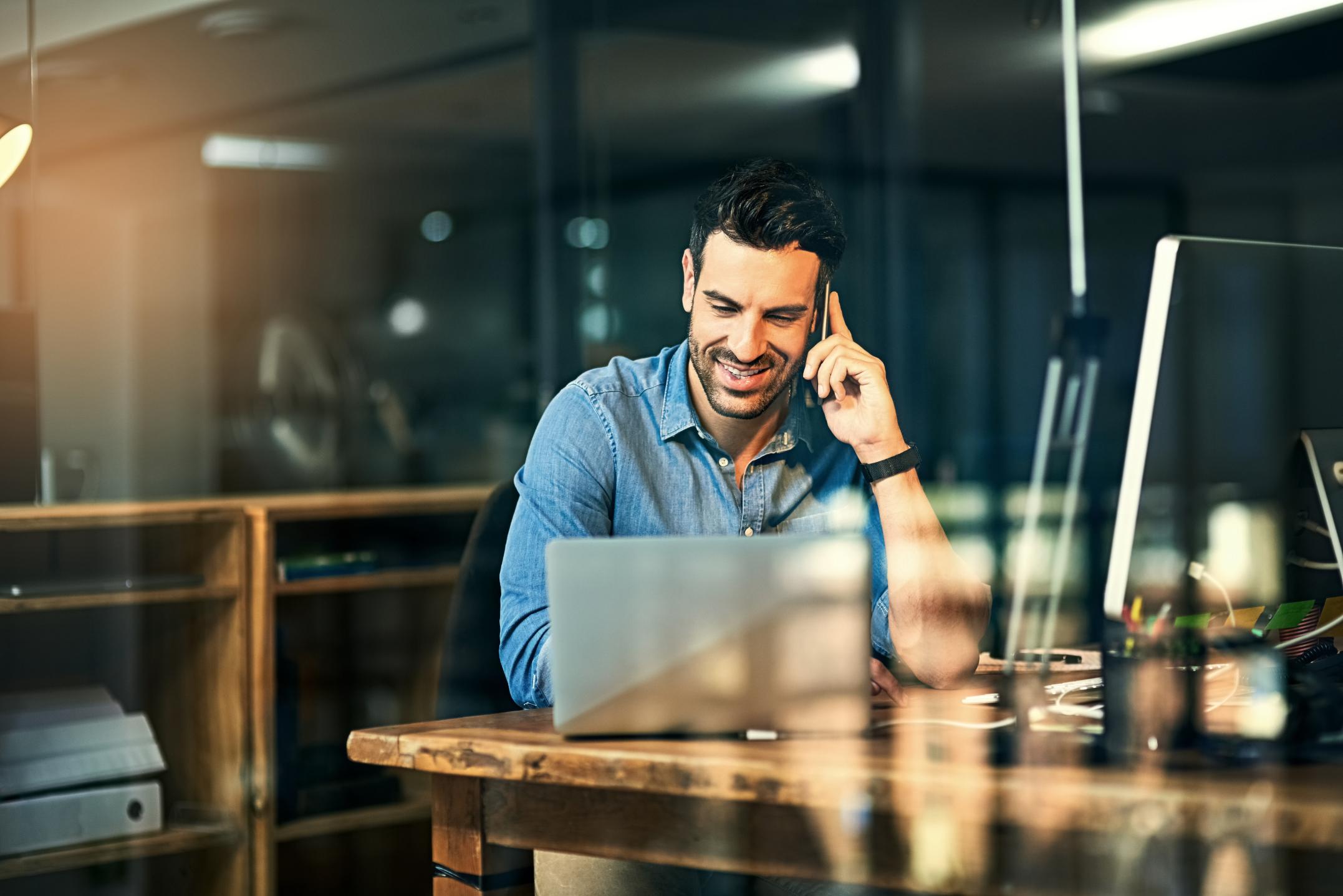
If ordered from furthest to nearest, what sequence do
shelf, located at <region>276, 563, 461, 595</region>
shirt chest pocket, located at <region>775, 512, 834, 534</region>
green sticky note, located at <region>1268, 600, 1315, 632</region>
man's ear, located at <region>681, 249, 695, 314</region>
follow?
shelf, located at <region>276, 563, 461, 595</region>
man's ear, located at <region>681, 249, 695, 314</region>
shirt chest pocket, located at <region>775, 512, 834, 534</region>
green sticky note, located at <region>1268, 600, 1315, 632</region>

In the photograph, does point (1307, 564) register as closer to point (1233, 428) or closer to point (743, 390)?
point (1233, 428)

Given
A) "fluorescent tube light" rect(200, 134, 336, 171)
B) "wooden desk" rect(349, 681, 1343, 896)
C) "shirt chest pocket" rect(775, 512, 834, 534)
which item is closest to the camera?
"wooden desk" rect(349, 681, 1343, 896)

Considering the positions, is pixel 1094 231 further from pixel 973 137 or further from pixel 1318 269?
pixel 1318 269

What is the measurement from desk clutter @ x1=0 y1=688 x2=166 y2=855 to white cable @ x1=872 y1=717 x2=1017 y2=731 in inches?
68.1

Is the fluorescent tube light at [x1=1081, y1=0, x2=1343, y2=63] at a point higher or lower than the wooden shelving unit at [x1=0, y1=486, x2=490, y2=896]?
higher

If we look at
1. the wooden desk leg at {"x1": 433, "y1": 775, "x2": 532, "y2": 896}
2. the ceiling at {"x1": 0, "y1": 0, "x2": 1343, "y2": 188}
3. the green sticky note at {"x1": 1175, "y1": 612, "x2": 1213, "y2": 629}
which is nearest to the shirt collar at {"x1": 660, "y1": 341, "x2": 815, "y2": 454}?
the green sticky note at {"x1": 1175, "y1": 612, "x2": 1213, "y2": 629}

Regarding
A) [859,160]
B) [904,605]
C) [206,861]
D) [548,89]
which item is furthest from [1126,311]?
[206,861]

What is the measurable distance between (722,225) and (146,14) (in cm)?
177

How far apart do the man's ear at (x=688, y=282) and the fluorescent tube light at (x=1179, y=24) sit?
0.99 m

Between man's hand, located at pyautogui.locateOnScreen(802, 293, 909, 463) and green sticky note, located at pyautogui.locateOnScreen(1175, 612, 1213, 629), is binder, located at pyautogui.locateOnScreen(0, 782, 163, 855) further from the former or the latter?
green sticky note, located at pyautogui.locateOnScreen(1175, 612, 1213, 629)

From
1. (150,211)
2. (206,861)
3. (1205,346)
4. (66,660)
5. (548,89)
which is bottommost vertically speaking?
(206,861)

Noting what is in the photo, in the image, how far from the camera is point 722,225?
2.00 metres

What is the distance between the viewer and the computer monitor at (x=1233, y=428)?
4.42 feet

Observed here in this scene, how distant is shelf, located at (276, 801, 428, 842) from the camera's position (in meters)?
A: 2.79
